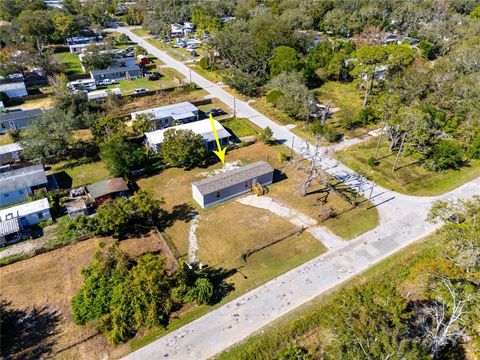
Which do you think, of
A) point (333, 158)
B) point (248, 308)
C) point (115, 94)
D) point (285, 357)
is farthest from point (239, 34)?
point (285, 357)

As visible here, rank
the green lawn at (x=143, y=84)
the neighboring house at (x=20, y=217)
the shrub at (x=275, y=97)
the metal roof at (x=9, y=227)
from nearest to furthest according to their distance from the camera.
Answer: the metal roof at (x=9, y=227) → the neighboring house at (x=20, y=217) → the shrub at (x=275, y=97) → the green lawn at (x=143, y=84)

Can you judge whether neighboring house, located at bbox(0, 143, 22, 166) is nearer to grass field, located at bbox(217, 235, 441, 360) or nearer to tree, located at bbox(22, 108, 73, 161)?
tree, located at bbox(22, 108, 73, 161)

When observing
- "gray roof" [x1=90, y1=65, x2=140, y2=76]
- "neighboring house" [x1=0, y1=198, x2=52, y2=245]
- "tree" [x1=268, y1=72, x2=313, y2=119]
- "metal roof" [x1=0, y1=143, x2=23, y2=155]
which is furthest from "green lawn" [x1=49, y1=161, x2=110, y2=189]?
"gray roof" [x1=90, y1=65, x2=140, y2=76]

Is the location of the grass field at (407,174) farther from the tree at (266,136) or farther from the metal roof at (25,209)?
the metal roof at (25,209)

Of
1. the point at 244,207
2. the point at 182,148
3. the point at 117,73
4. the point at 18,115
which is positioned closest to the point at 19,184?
the point at 182,148

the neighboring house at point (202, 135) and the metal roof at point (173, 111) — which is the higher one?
the metal roof at point (173, 111)

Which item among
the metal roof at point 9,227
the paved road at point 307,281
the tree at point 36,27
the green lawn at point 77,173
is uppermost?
the tree at point 36,27

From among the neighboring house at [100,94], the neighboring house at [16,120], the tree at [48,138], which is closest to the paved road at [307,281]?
the tree at [48,138]
